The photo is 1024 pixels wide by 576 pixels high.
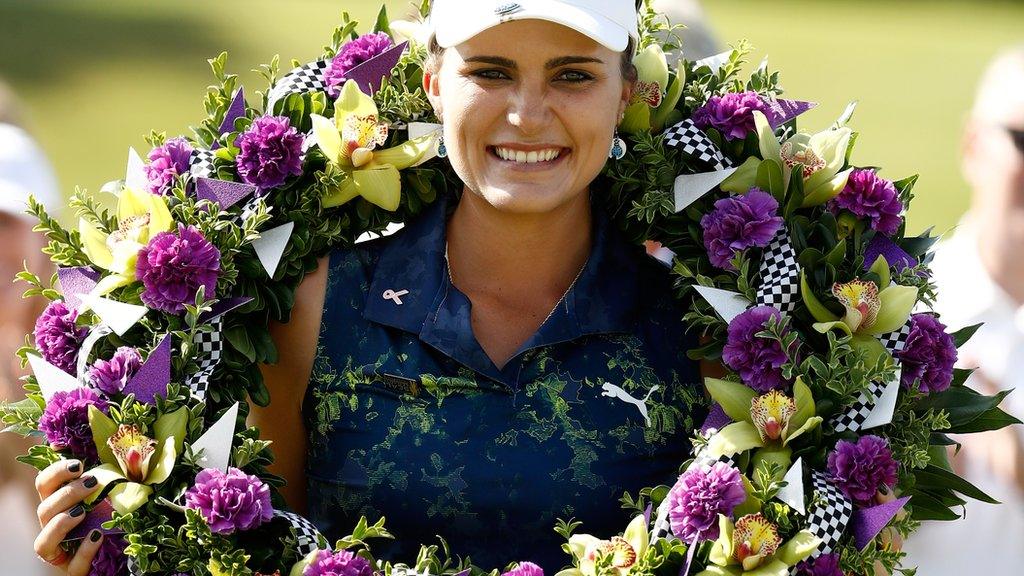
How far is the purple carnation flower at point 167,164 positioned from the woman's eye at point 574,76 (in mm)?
780

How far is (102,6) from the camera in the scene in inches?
481

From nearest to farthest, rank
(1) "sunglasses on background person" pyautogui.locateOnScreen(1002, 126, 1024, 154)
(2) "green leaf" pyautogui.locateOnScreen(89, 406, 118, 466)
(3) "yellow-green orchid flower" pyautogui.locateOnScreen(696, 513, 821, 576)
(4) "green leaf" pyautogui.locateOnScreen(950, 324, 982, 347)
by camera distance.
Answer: (3) "yellow-green orchid flower" pyautogui.locateOnScreen(696, 513, 821, 576) → (2) "green leaf" pyautogui.locateOnScreen(89, 406, 118, 466) → (4) "green leaf" pyautogui.locateOnScreen(950, 324, 982, 347) → (1) "sunglasses on background person" pyautogui.locateOnScreen(1002, 126, 1024, 154)

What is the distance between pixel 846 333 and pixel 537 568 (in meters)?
0.72

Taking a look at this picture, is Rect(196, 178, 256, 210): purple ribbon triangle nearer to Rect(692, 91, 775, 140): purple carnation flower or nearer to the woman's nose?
the woman's nose

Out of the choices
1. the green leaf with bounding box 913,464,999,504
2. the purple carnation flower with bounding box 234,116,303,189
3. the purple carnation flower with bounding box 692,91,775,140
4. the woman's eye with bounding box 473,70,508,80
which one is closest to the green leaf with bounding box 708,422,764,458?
the green leaf with bounding box 913,464,999,504

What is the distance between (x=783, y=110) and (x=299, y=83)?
974 millimetres

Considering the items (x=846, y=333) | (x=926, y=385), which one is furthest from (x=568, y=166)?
(x=926, y=385)

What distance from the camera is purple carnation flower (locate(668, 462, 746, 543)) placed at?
256 cm

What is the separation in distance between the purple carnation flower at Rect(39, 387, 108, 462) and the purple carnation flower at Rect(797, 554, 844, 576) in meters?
1.23

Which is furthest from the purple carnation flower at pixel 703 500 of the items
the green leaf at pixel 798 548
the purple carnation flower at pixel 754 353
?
the purple carnation flower at pixel 754 353

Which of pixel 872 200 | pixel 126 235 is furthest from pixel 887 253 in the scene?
pixel 126 235

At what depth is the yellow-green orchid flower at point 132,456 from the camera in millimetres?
2578

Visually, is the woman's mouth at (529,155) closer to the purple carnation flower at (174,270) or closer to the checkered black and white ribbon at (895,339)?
the purple carnation flower at (174,270)

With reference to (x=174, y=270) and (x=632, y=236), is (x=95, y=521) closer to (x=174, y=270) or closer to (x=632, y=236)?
(x=174, y=270)
